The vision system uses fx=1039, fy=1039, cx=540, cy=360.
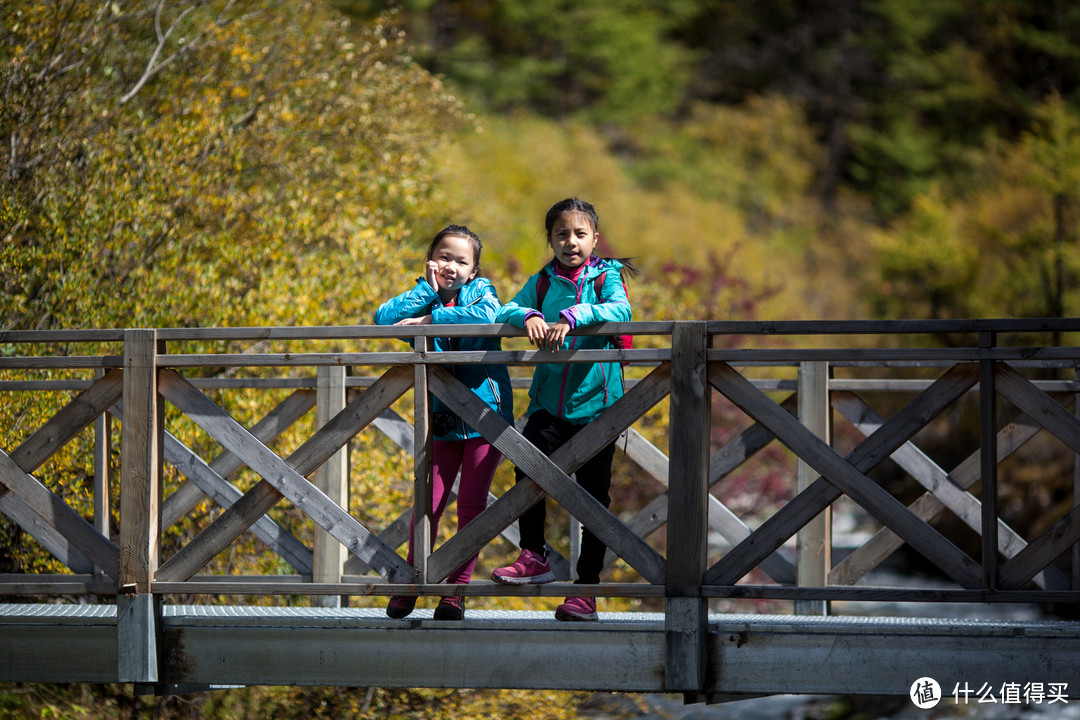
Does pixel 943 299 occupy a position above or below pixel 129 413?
above

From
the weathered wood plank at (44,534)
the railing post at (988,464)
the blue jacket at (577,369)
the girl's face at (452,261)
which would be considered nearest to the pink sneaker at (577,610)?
the blue jacket at (577,369)

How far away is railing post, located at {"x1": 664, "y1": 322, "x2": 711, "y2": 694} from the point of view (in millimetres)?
3914

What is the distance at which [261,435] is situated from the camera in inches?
215

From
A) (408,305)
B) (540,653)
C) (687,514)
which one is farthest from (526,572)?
(408,305)

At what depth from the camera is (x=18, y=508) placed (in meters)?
4.84

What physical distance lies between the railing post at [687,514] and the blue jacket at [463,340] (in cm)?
70

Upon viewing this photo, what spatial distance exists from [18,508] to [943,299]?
20810 millimetres

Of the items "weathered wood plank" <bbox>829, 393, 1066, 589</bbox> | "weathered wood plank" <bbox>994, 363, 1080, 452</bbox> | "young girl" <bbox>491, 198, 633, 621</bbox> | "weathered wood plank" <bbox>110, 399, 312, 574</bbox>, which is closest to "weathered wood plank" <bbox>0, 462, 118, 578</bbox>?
"weathered wood plank" <bbox>110, 399, 312, 574</bbox>

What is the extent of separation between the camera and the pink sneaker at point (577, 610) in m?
4.17

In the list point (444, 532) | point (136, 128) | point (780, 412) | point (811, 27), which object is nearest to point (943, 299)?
point (444, 532)

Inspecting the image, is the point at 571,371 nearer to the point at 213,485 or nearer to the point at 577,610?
the point at 577,610

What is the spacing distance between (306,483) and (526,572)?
37.1 inches

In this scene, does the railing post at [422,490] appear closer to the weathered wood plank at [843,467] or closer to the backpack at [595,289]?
the backpack at [595,289]

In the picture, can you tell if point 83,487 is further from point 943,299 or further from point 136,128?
point 943,299
